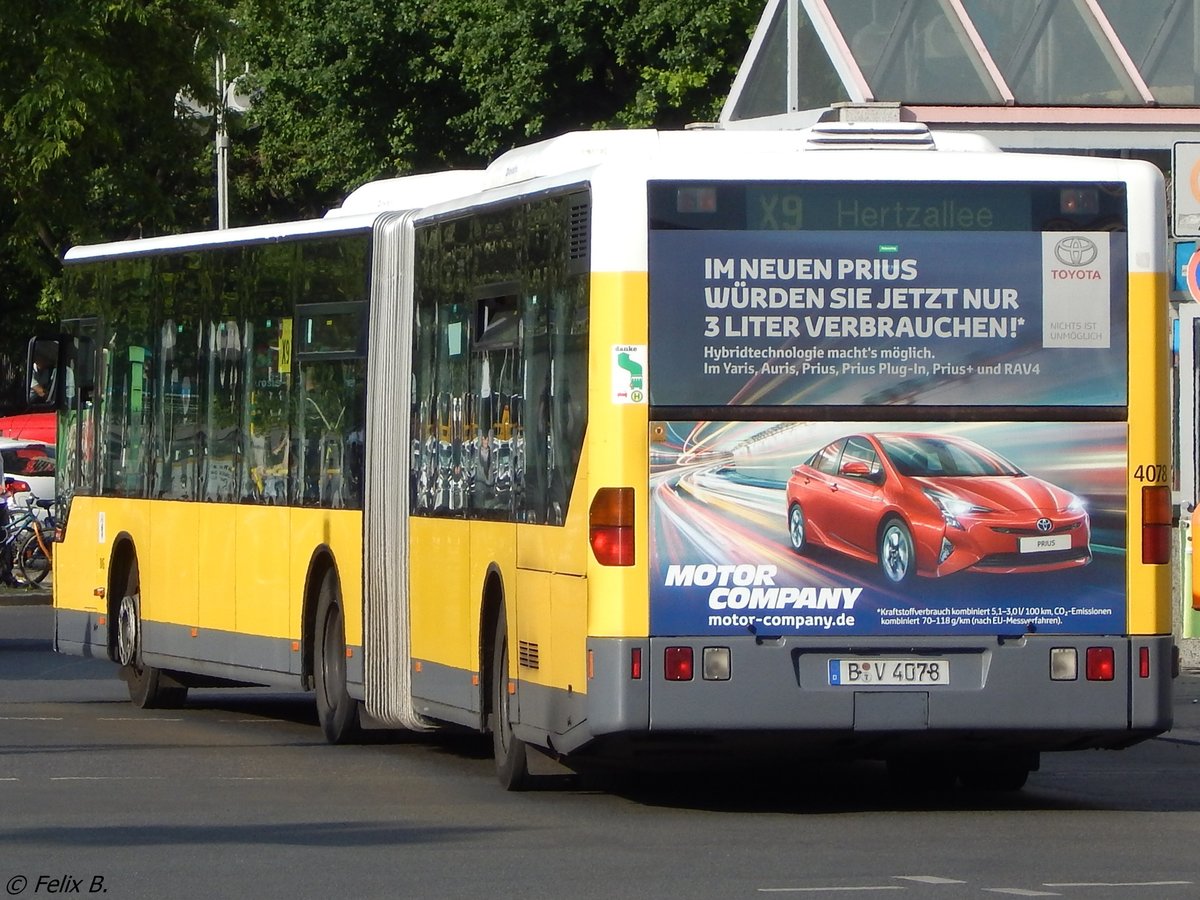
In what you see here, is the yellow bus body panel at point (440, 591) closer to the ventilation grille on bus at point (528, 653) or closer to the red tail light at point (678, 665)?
the ventilation grille on bus at point (528, 653)

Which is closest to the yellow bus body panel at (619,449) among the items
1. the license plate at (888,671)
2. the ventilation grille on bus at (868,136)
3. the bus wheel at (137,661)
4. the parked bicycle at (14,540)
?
the license plate at (888,671)

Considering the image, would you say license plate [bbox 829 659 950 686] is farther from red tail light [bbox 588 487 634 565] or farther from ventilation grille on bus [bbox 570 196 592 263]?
ventilation grille on bus [bbox 570 196 592 263]

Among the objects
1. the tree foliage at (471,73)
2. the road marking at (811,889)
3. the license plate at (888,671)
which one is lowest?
the road marking at (811,889)

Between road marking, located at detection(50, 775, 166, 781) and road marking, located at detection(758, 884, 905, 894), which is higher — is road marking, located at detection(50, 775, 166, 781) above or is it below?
below

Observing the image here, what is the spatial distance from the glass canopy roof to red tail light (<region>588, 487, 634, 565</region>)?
14.0m

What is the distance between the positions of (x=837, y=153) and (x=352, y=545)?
4393 mm

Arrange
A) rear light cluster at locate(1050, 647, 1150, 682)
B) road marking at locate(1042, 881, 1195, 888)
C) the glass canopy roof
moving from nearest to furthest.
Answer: road marking at locate(1042, 881, 1195, 888)
rear light cluster at locate(1050, 647, 1150, 682)
the glass canopy roof

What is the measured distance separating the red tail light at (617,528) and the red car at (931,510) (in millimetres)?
685

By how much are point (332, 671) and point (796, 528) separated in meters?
4.80

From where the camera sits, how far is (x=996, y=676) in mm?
11320

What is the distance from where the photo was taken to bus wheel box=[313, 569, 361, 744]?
49.6ft

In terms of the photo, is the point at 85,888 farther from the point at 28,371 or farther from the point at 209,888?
the point at 28,371

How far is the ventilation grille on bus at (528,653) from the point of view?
1188 centimetres

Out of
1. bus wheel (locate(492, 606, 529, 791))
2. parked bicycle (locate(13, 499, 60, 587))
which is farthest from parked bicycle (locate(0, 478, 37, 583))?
bus wheel (locate(492, 606, 529, 791))
